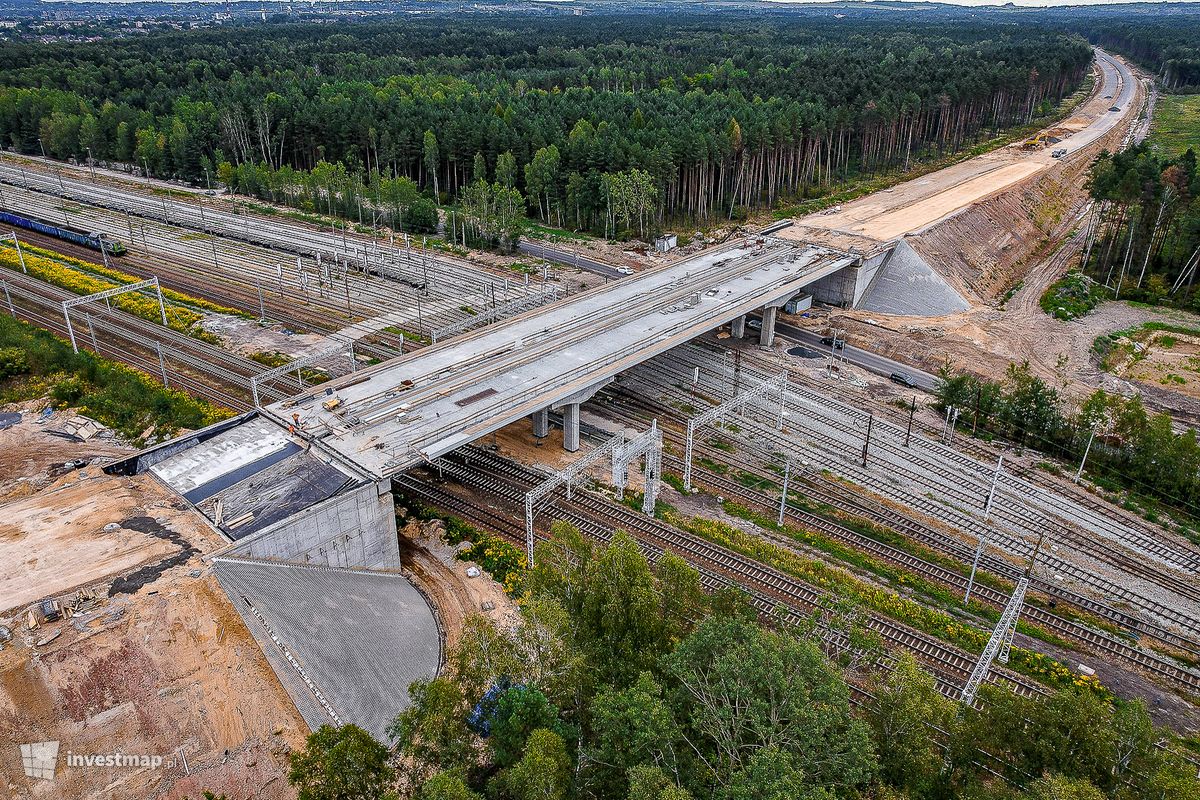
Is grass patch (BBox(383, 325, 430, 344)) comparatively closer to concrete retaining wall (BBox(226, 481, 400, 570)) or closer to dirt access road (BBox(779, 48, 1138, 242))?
concrete retaining wall (BBox(226, 481, 400, 570))

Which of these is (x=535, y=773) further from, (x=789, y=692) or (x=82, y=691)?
(x=82, y=691)

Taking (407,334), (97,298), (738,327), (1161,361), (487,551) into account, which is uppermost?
(97,298)

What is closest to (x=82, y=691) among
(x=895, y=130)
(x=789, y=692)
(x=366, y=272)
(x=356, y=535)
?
(x=356, y=535)

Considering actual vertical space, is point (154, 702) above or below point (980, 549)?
below

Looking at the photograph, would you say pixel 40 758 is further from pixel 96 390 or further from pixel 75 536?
pixel 96 390

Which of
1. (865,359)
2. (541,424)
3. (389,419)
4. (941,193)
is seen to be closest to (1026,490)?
(865,359)

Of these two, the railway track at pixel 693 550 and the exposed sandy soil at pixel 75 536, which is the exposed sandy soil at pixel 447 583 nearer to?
the railway track at pixel 693 550
